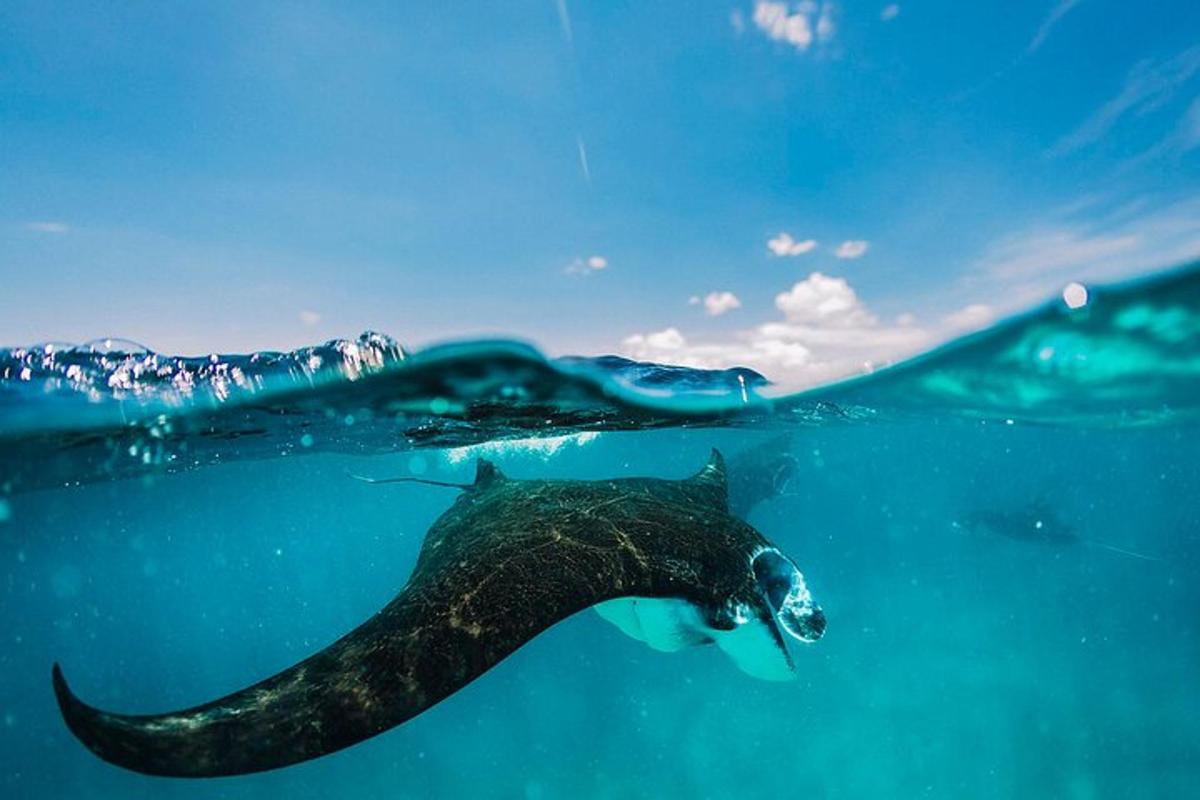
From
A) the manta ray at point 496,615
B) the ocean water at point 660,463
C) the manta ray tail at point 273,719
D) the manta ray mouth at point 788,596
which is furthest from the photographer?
the ocean water at point 660,463

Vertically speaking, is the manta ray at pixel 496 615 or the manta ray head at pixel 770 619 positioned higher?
the manta ray at pixel 496 615

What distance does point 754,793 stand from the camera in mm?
18734

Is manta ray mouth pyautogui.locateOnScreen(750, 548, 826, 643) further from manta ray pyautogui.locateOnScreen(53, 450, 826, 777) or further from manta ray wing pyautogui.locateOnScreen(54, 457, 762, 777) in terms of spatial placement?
manta ray wing pyautogui.locateOnScreen(54, 457, 762, 777)

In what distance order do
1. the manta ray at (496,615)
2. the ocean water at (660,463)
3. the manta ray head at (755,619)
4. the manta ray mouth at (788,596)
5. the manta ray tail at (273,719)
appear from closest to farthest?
the manta ray tail at (273,719)
the manta ray at (496,615)
the manta ray head at (755,619)
the manta ray mouth at (788,596)
the ocean water at (660,463)

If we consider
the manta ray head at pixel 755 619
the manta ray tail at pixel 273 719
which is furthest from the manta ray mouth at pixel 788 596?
the manta ray tail at pixel 273 719

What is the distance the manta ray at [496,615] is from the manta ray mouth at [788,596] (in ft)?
0.04

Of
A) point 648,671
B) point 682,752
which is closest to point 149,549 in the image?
point 648,671

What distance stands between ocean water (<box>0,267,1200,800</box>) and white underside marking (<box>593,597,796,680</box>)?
18.6 ft

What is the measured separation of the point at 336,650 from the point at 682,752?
862 inches

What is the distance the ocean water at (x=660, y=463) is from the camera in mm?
11148

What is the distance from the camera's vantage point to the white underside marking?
14.4ft

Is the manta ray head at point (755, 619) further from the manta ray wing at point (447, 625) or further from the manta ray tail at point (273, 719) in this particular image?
the manta ray tail at point (273, 719)

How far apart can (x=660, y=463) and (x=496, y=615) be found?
4382cm

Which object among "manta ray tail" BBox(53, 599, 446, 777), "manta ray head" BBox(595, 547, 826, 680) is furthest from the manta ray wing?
"manta ray head" BBox(595, 547, 826, 680)
